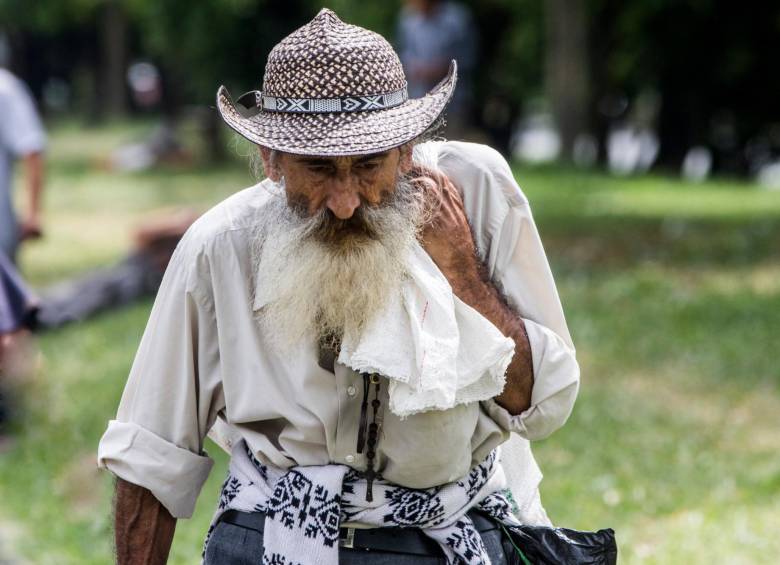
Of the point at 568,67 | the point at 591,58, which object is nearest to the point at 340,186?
the point at 568,67

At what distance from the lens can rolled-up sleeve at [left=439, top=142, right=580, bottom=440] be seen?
2.75 m

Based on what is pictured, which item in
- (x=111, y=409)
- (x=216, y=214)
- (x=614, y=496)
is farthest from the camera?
(x=111, y=409)

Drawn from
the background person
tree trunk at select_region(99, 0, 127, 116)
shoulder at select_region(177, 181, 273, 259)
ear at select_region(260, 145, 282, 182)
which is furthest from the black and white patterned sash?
tree trunk at select_region(99, 0, 127, 116)

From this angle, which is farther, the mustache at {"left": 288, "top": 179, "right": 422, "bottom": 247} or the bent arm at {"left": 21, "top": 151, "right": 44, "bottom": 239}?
the bent arm at {"left": 21, "top": 151, "right": 44, "bottom": 239}

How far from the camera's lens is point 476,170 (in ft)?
9.17

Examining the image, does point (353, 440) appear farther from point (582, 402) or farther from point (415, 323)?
point (582, 402)

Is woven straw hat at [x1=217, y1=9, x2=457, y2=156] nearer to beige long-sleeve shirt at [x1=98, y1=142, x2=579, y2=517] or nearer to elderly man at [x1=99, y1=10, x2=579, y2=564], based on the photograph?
elderly man at [x1=99, y1=10, x2=579, y2=564]

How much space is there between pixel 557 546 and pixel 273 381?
71cm

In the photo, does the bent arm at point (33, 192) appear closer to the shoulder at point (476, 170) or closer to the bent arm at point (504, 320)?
the shoulder at point (476, 170)

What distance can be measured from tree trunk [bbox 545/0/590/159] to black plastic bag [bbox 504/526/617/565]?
1229 cm

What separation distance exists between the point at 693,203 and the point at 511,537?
9.56 meters

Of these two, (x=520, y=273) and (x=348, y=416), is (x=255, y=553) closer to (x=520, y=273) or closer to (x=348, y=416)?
(x=348, y=416)

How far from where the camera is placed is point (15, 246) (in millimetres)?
7176

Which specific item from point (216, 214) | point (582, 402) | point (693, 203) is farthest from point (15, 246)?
point (693, 203)
